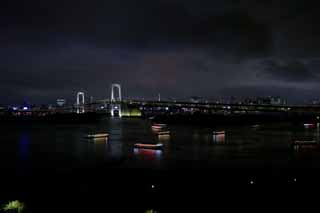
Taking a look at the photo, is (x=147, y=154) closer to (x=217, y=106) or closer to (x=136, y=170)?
(x=136, y=170)

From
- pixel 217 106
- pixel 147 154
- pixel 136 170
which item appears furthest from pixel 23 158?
pixel 217 106

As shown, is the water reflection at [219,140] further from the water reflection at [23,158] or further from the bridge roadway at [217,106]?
the bridge roadway at [217,106]

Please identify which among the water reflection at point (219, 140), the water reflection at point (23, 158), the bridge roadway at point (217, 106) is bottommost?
the water reflection at point (219, 140)

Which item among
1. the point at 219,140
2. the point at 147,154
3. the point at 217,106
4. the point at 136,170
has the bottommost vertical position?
the point at 219,140

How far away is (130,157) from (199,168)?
505cm

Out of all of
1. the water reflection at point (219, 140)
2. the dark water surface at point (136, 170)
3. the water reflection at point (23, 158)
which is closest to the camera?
the dark water surface at point (136, 170)

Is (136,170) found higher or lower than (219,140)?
higher

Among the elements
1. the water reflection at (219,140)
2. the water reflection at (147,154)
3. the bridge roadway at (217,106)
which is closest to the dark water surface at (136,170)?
the water reflection at (147,154)

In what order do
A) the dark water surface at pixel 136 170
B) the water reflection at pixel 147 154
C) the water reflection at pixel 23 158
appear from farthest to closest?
the water reflection at pixel 147 154
the water reflection at pixel 23 158
the dark water surface at pixel 136 170

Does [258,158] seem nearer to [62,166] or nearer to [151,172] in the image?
[151,172]

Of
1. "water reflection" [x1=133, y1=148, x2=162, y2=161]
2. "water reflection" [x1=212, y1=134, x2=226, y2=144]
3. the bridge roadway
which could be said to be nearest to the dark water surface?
"water reflection" [x1=133, y1=148, x2=162, y2=161]

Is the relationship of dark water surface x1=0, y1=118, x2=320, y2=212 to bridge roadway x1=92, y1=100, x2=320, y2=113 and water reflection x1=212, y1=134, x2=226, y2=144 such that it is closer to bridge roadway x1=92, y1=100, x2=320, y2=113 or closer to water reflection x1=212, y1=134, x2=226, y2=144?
water reflection x1=212, y1=134, x2=226, y2=144

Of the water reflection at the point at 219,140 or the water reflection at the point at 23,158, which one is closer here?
the water reflection at the point at 23,158

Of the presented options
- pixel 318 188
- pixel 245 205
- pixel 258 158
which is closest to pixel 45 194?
pixel 245 205
